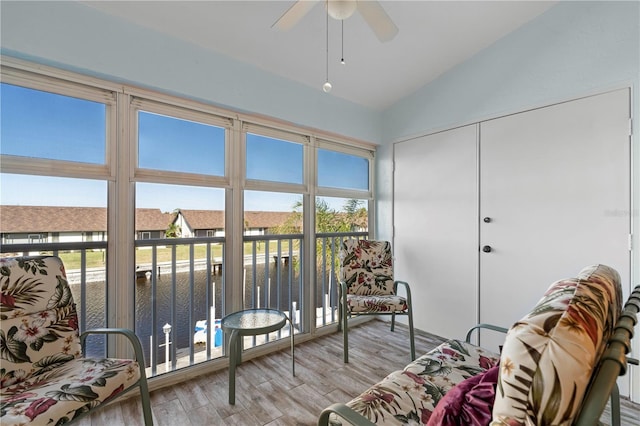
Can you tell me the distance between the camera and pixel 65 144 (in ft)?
5.74

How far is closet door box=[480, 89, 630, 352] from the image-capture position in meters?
1.90

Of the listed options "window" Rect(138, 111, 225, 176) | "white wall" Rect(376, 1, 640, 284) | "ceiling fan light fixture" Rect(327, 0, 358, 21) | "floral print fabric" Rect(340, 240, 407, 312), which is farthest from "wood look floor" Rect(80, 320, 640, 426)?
"ceiling fan light fixture" Rect(327, 0, 358, 21)

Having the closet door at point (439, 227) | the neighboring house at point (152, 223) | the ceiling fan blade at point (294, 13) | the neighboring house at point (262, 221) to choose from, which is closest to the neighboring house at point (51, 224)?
the neighboring house at point (152, 223)

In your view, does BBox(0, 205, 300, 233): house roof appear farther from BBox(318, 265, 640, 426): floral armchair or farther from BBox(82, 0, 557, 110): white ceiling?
BBox(318, 265, 640, 426): floral armchair

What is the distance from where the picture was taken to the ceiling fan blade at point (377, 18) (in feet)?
4.86

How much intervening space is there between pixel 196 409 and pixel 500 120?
3203 mm

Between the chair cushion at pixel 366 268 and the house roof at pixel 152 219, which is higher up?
the house roof at pixel 152 219

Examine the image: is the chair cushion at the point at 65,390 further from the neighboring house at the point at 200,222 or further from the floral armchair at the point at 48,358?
the neighboring house at the point at 200,222

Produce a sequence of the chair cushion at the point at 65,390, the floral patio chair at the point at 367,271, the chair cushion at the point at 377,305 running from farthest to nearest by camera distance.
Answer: the floral patio chair at the point at 367,271 < the chair cushion at the point at 377,305 < the chair cushion at the point at 65,390

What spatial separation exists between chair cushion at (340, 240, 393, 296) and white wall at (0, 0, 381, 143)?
1.36 metres

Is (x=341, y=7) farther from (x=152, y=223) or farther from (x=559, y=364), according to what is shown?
(x=152, y=223)

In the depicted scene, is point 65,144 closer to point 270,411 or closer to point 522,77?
point 270,411

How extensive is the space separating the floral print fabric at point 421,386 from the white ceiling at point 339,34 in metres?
2.30

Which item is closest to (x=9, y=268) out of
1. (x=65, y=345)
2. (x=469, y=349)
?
(x=65, y=345)
